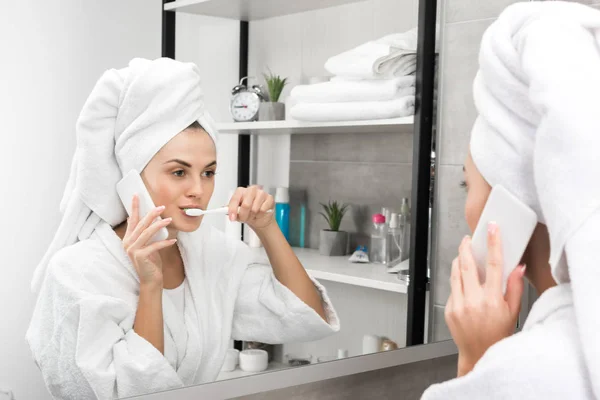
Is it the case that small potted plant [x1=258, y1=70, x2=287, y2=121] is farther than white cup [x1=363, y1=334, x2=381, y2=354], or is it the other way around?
white cup [x1=363, y1=334, x2=381, y2=354]

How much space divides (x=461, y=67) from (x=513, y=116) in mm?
706

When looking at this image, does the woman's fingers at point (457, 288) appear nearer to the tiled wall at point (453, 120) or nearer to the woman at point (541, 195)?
the woman at point (541, 195)

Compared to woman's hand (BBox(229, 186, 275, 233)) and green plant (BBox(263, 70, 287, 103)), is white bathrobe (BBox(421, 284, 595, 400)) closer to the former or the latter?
woman's hand (BBox(229, 186, 275, 233))

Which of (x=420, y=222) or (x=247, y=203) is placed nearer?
(x=247, y=203)

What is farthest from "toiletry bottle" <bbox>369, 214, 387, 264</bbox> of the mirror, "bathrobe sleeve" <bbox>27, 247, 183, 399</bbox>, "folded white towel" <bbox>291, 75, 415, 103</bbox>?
"bathrobe sleeve" <bbox>27, 247, 183, 399</bbox>

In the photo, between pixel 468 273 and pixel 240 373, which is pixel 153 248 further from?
pixel 468 273

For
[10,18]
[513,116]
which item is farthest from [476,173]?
[10,18]

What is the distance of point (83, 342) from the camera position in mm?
884

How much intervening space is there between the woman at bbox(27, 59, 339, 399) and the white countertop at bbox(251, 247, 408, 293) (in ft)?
0.48

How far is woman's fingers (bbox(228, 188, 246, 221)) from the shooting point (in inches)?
40.3

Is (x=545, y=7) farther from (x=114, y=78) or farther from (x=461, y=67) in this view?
(x=461, y=67)

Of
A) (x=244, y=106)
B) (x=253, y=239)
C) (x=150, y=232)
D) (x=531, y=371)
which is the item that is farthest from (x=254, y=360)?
(x=531, y=371)

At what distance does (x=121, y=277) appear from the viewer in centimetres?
91

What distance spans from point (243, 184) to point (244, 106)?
123 millimetres
